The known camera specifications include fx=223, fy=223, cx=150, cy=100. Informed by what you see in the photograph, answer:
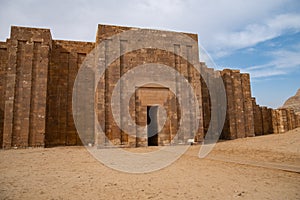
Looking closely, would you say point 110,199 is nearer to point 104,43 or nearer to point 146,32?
point 104,43

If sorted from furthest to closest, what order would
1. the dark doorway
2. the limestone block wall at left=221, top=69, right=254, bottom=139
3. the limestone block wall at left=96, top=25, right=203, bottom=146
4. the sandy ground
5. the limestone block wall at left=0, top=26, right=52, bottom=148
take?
the limestone block wall at left=221, top=69, right=254, bottom=139
the dark doorway
the limestone block wall at left=96, top=25, right=203, bottom=146
the limestone block wall at left=0, top=26, right=52, bottom=148
the sandy ground

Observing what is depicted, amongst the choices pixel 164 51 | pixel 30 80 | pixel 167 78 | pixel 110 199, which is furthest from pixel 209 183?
pixel 30 80

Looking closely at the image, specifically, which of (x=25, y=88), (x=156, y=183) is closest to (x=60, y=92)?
(x=25, y=88)

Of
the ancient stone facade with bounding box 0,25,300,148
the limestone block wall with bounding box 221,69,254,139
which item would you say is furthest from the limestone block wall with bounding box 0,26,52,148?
the limestone block wall with bounding box 221,69,254,139

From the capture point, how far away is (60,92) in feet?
51.3

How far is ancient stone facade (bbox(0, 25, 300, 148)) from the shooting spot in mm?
13367

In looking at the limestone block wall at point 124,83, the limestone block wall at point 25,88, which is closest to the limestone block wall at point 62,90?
the limestone block wall at point 25,88

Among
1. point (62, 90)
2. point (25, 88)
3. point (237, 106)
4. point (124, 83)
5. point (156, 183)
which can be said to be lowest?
point (156, 183)

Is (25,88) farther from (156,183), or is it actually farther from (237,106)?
(237,106)

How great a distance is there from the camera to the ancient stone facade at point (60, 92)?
43.9ft

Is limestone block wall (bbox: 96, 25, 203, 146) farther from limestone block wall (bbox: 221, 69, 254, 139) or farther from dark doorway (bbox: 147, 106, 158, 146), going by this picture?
limestone block wall (bbox: 221, 69, 254, 139)

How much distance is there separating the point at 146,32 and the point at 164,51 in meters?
1.75

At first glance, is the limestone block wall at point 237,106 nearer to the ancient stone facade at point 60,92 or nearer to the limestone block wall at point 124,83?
the ancient stone facade at point 60,92

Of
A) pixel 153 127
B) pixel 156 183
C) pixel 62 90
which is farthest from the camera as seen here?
pixel 62 90
